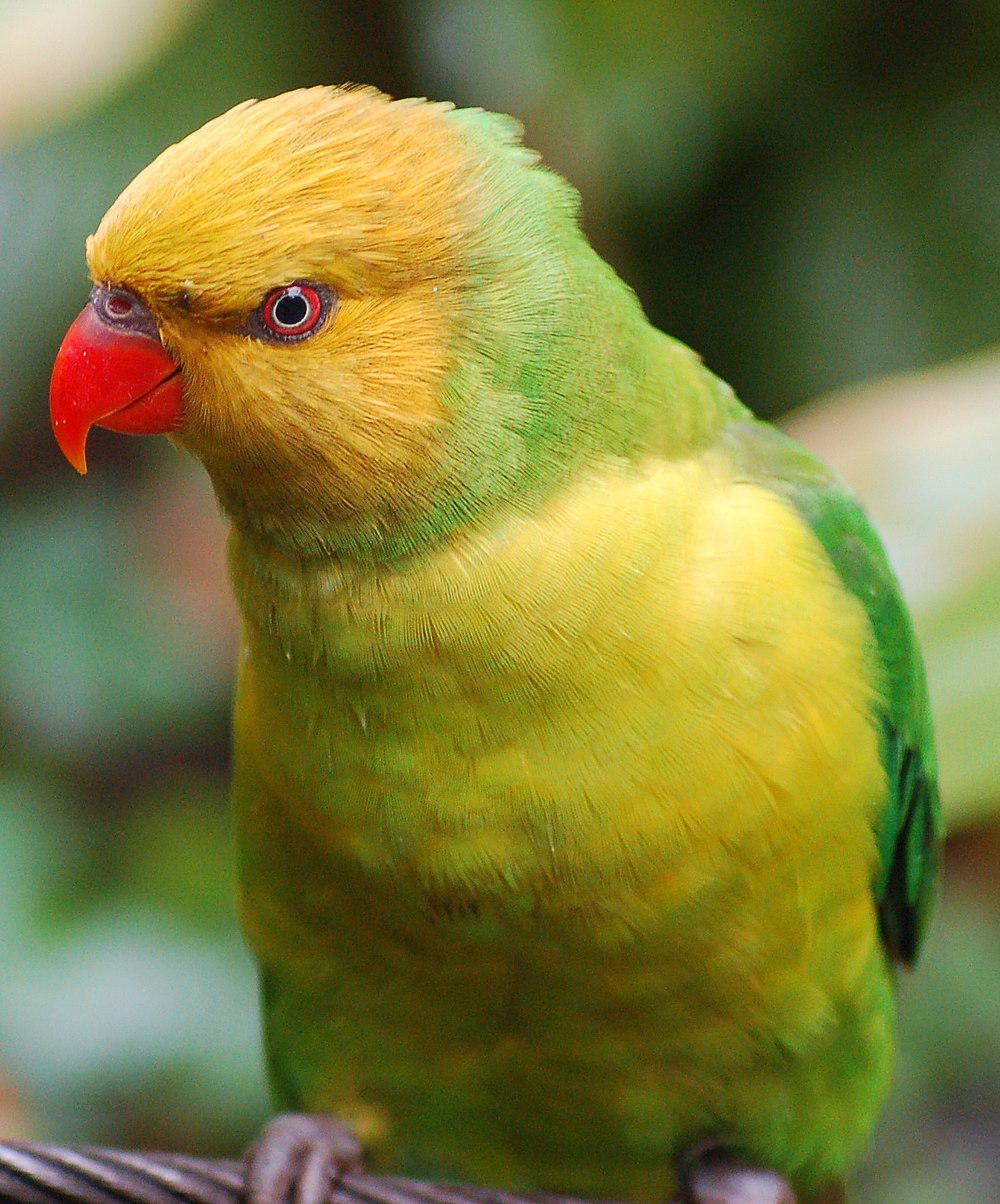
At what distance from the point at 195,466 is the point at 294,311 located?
2329 mm

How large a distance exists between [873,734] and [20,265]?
2.29m

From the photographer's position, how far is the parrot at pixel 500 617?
1.54 meters

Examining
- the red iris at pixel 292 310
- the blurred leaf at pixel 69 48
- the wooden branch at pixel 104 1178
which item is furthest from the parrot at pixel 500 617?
the blurred leaf at pixel 69 48

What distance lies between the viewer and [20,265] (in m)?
3.38

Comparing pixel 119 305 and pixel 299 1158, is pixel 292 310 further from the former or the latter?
pixel 299 1158

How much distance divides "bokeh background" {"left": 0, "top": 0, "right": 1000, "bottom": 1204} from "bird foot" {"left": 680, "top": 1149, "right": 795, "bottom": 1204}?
0.97 metres

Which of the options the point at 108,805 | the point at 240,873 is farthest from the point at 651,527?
the point at 108,805

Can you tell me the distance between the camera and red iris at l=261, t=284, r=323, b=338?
4.91ft

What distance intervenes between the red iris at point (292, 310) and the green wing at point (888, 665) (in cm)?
57

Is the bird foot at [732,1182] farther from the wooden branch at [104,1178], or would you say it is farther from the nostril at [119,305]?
the nostril at [119,305]

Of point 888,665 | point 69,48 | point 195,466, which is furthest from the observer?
point 195,466

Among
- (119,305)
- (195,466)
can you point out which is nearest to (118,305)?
(119,305)

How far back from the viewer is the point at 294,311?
1.51m

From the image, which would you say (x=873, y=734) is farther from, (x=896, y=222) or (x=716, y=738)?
(x=896, y=222)
